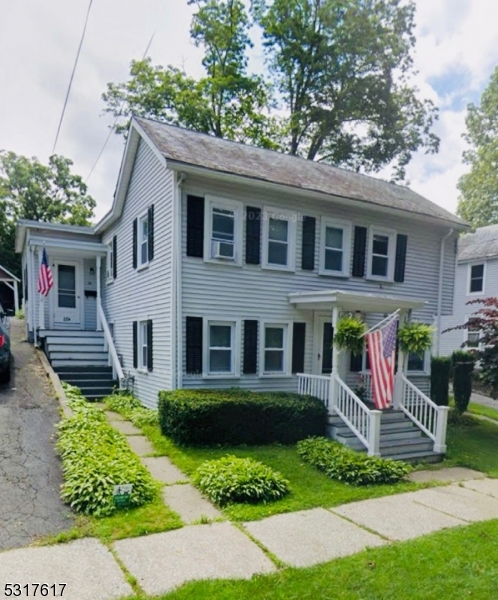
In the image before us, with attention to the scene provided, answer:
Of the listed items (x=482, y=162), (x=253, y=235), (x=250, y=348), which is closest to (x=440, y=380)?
(x=250, y=348)

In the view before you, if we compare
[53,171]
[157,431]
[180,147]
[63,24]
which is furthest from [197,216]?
[53,171]

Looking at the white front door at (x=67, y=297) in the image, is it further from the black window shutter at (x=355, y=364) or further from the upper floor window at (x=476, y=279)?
the upper floor window at (x=476, y=279)

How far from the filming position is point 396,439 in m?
8.69

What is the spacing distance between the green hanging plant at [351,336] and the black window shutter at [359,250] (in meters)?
2.88

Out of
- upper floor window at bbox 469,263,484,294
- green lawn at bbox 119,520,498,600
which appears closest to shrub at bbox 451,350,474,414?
green lawn at bbox 119,520,498,600

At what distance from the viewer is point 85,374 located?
11.4 metres

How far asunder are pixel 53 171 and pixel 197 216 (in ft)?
93.3

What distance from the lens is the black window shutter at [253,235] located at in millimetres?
9602

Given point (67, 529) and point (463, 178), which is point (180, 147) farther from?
point (463, 178)

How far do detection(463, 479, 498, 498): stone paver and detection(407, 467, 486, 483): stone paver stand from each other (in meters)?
0.19

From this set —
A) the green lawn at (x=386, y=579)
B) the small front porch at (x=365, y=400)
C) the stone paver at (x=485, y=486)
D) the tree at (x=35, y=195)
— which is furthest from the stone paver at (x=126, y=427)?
the tree at (x=35, y=195)

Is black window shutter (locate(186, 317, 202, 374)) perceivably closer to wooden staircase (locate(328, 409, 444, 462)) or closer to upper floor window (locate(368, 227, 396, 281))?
wooden staircase (locate(328, 409, 444, 462))

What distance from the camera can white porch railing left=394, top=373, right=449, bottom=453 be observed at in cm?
859

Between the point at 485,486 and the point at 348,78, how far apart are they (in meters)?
21.5
